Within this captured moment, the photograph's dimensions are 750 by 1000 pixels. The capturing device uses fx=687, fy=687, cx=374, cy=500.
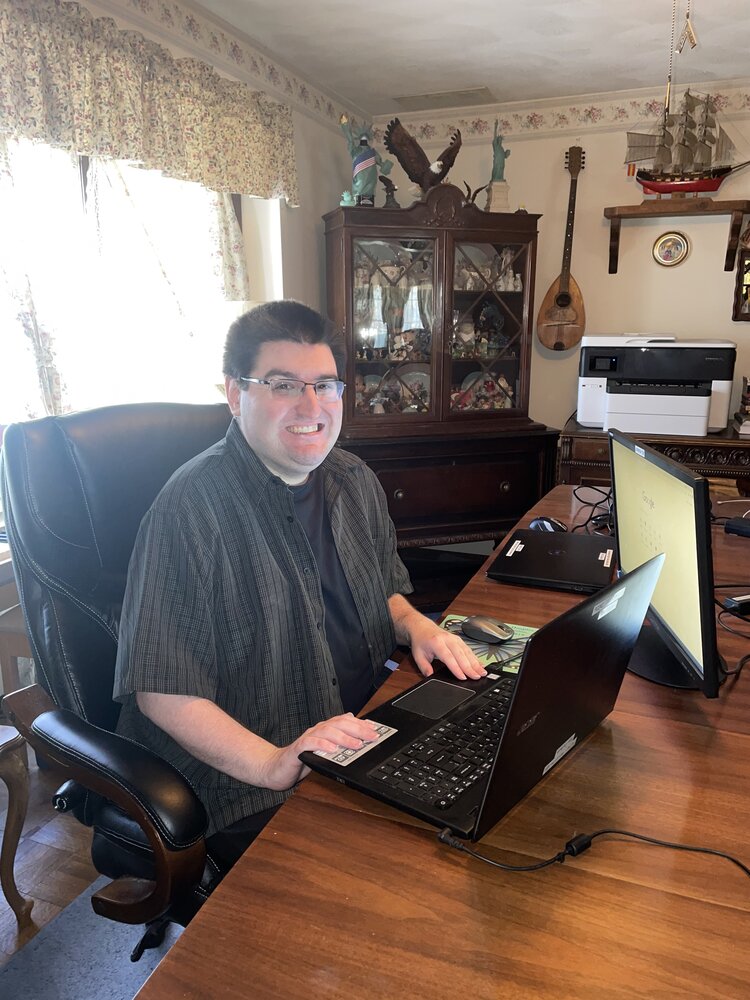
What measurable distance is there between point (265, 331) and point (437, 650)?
0.62 m

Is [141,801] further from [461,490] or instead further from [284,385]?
[461,490]

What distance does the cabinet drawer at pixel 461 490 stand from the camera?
327 cm

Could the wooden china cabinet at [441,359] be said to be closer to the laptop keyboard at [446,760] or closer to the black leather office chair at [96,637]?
the black leather office chair at [96,637]

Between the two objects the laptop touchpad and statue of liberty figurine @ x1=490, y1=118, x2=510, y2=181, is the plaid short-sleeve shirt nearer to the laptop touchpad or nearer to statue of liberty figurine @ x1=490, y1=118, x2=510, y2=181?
the laptop touchpad

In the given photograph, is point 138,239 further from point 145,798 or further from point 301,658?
point 145,798

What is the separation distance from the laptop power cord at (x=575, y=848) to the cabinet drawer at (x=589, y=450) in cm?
276

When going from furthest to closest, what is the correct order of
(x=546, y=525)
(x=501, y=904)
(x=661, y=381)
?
(x=661, y=381)
(x=546, y=525)
(x=501, y=904)

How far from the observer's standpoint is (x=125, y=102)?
205 cm

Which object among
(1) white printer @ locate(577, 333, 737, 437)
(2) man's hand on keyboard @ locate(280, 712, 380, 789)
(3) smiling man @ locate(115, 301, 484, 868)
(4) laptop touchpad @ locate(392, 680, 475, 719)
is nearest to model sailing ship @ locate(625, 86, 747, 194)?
(1) white printer @ locate(577, 333, 737, 437)

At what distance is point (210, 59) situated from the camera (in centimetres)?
255

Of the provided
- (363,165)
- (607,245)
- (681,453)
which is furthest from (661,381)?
(363,165)

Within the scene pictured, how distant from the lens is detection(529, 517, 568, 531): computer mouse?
178cm

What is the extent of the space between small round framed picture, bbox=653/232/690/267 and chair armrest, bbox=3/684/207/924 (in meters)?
3.57

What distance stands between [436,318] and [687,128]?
141 cm
